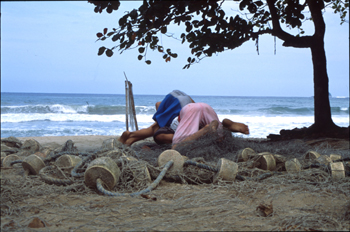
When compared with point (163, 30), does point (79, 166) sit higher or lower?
lower

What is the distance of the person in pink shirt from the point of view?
415 centimetres

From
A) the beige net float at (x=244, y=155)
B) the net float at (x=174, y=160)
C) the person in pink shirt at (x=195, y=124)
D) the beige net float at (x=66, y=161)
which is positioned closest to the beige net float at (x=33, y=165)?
the beige net float at (x=66, y=161)

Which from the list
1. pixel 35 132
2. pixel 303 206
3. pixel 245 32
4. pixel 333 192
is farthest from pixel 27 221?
pixel 35 132

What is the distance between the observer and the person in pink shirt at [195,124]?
4152 mm

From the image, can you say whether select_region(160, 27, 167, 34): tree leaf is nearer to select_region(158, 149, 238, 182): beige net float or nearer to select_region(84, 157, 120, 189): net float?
select_region(158, 149, 238, 182): beige net float

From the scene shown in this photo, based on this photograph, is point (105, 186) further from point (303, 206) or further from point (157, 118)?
point (157, 118)

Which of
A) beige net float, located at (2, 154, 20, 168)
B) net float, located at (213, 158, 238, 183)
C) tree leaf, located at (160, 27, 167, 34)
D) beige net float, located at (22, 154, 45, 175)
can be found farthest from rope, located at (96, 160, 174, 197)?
tree leaf, located at (160, 27, 167, 34)

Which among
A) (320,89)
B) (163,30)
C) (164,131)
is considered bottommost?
(164,131)

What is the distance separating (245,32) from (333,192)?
4.18 m

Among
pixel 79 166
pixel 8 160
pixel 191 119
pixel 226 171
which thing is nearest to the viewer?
pixel 226 171

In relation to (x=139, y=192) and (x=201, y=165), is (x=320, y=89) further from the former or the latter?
(x=139, y=192)

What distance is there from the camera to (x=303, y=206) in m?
2.29

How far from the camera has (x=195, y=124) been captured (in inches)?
168

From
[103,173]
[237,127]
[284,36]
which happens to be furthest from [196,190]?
[284,36]
